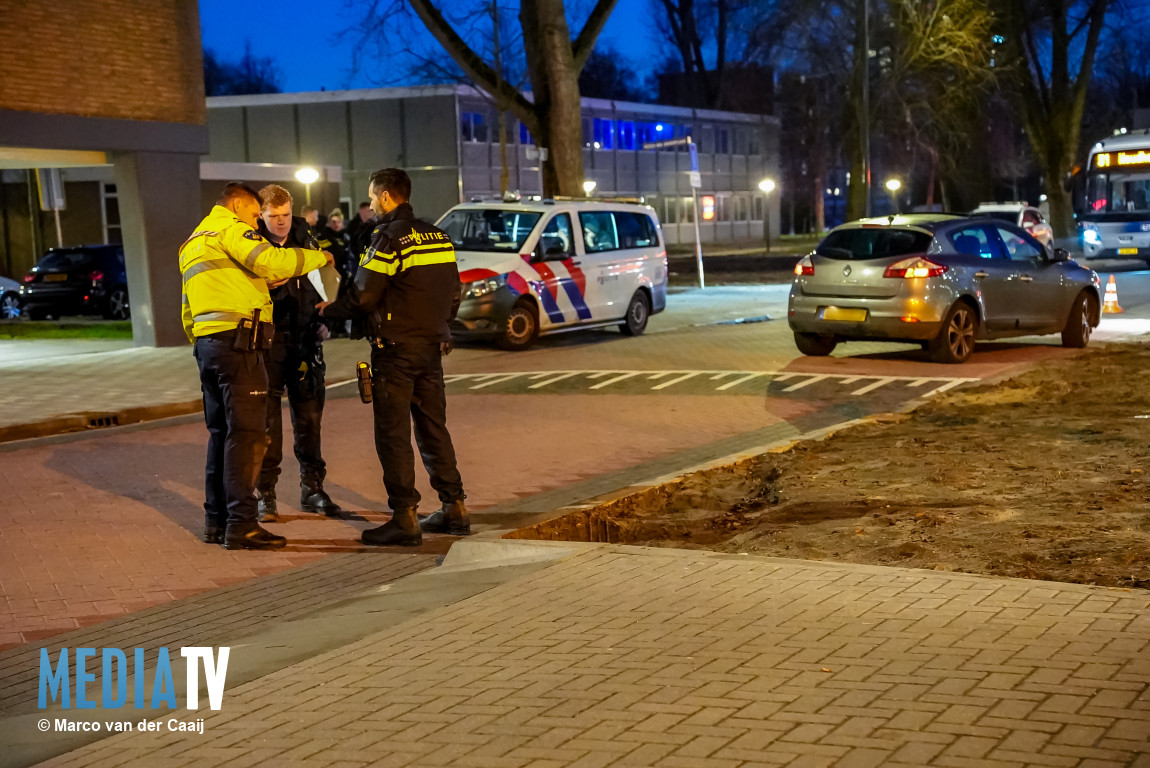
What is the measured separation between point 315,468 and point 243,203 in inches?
69.9

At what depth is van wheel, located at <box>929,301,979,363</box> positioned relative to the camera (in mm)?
14766

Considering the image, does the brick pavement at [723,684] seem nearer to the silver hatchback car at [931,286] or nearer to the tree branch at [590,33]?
the silver hatchback car at [931,286]

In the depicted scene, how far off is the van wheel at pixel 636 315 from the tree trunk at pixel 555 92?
4971 mm

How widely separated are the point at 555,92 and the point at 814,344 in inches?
391

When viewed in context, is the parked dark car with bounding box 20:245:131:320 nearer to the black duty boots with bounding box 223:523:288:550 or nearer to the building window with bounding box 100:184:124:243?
the building window with bounding box 100:184:124:243

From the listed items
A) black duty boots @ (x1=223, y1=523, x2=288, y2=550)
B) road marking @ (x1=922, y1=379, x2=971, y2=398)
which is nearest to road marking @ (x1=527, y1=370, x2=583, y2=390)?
road marking @ (x1=922, y1=379, x2=971, y2=398)

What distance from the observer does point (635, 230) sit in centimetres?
1972

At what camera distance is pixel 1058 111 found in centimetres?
4900

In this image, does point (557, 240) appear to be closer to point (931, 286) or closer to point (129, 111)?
point (931, 286)

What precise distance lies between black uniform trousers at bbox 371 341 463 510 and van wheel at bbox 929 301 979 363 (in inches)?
334

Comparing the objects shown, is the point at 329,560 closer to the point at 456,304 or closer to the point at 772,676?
the point at 456,304

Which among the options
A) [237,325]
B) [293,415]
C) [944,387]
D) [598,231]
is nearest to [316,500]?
[293,415]

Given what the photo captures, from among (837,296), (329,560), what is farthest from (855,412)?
(329,560)

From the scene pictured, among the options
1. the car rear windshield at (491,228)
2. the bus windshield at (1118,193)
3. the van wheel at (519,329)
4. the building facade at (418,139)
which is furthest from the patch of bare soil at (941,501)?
the building facade at (418,139)
